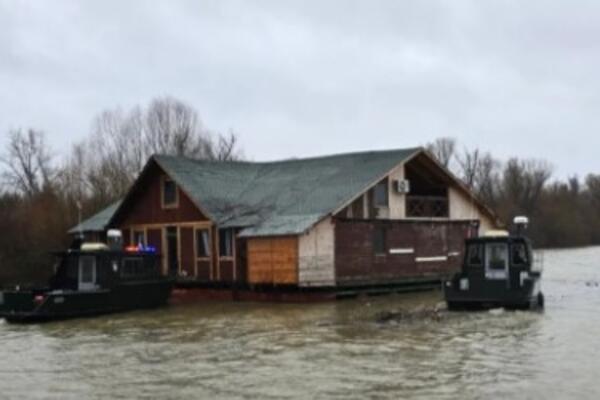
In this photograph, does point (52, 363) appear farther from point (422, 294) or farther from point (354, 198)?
point (422, 294)

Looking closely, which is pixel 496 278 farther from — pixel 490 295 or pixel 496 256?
pixel 496 256

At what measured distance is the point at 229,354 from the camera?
19.1m

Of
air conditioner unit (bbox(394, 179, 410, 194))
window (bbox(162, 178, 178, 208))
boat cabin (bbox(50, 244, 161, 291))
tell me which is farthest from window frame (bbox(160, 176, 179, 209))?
air conditioner unit (bbox(394, 179, 410, 194))

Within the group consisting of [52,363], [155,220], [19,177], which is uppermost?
[19,177]

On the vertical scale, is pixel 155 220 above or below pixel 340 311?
above

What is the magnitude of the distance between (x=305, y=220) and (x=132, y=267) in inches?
237

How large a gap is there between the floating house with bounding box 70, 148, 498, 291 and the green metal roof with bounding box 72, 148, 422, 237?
0.16ft

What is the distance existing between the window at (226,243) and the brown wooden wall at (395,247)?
421 centimetres

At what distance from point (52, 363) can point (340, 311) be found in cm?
1119

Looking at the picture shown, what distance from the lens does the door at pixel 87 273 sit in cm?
2917

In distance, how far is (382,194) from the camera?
3519 cm

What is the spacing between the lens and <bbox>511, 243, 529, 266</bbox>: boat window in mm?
26188

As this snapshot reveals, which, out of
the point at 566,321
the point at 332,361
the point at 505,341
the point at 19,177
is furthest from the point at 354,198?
the point at 19,177

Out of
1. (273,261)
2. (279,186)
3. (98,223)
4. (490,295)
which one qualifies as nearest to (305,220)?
(273,261)
